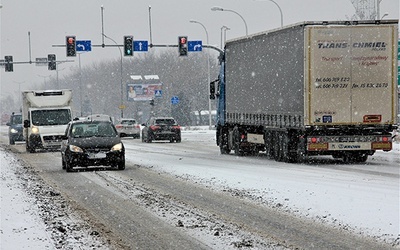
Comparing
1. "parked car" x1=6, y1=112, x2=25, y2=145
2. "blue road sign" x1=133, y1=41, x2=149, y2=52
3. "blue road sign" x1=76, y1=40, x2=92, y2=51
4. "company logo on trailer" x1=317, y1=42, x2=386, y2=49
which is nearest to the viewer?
"company logo on trailer" x1=317, y1=42, x2=386, y2=49

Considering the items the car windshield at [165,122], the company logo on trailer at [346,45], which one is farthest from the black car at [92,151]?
the car windshield at [165,122]

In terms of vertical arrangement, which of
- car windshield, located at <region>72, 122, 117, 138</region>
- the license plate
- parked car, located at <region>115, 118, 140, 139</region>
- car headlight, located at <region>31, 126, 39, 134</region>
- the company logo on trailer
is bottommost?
parked car, located at <region>115, 118, 140, 139</region>

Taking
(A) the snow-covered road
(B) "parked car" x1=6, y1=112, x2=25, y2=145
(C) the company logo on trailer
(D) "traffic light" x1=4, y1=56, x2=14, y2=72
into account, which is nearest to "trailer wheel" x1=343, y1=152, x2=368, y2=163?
(A) the snow-covered road

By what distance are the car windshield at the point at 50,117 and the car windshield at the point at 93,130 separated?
12691 millimetres

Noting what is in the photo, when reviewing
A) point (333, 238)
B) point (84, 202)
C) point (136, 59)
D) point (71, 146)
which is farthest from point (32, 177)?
point (136, 59)

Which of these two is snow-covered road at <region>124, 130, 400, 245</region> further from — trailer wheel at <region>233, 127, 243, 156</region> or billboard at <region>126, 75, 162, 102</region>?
billboard at <region>126, 75, 162, 102</region>

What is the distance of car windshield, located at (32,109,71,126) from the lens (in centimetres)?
3624

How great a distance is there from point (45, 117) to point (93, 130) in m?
13.3

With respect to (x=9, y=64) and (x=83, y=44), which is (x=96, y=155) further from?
(x=9, y=64)

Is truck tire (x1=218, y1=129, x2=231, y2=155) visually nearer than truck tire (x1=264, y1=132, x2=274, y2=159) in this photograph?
No

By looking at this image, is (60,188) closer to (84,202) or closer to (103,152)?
(84,202)

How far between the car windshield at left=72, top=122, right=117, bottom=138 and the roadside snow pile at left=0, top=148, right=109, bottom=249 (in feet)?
18.6

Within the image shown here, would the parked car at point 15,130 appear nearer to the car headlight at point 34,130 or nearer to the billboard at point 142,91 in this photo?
the car headlight at point 34,130

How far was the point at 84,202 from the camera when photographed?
14.4 m
